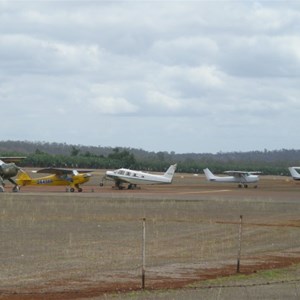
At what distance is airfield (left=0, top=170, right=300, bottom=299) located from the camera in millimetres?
14922

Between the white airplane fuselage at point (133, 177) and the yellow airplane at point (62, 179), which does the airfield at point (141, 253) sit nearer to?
the yellow airplane at point (62, 179)

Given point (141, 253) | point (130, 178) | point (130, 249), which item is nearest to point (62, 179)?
point (130, 178)

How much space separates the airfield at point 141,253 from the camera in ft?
49.0

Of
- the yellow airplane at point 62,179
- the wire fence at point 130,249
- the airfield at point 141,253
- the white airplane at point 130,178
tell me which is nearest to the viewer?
the airfield at point 141,253

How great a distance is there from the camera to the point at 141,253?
2136 centimetres

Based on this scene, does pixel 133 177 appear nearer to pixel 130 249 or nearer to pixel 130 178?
pixel 130 178

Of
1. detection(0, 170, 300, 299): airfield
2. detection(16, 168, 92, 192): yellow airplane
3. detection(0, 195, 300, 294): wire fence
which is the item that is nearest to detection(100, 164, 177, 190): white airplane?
detection(16, 168, 92, 192): yellow airplane

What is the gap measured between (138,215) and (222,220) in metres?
3.99

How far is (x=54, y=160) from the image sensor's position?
13212 cm

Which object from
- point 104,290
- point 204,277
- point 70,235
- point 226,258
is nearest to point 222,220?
point 70,235

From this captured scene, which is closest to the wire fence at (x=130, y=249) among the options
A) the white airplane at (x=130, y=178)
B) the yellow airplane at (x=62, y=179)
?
the yellow airplane at (x=62, y=179)

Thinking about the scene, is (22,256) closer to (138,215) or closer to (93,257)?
(93,257)

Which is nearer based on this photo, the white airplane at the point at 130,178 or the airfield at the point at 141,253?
the airfield at the point at 141,253

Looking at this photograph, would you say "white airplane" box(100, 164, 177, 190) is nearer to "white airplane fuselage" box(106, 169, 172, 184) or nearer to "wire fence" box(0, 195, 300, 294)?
"white airplane fuselage" box(106, 169, 172, 184)
